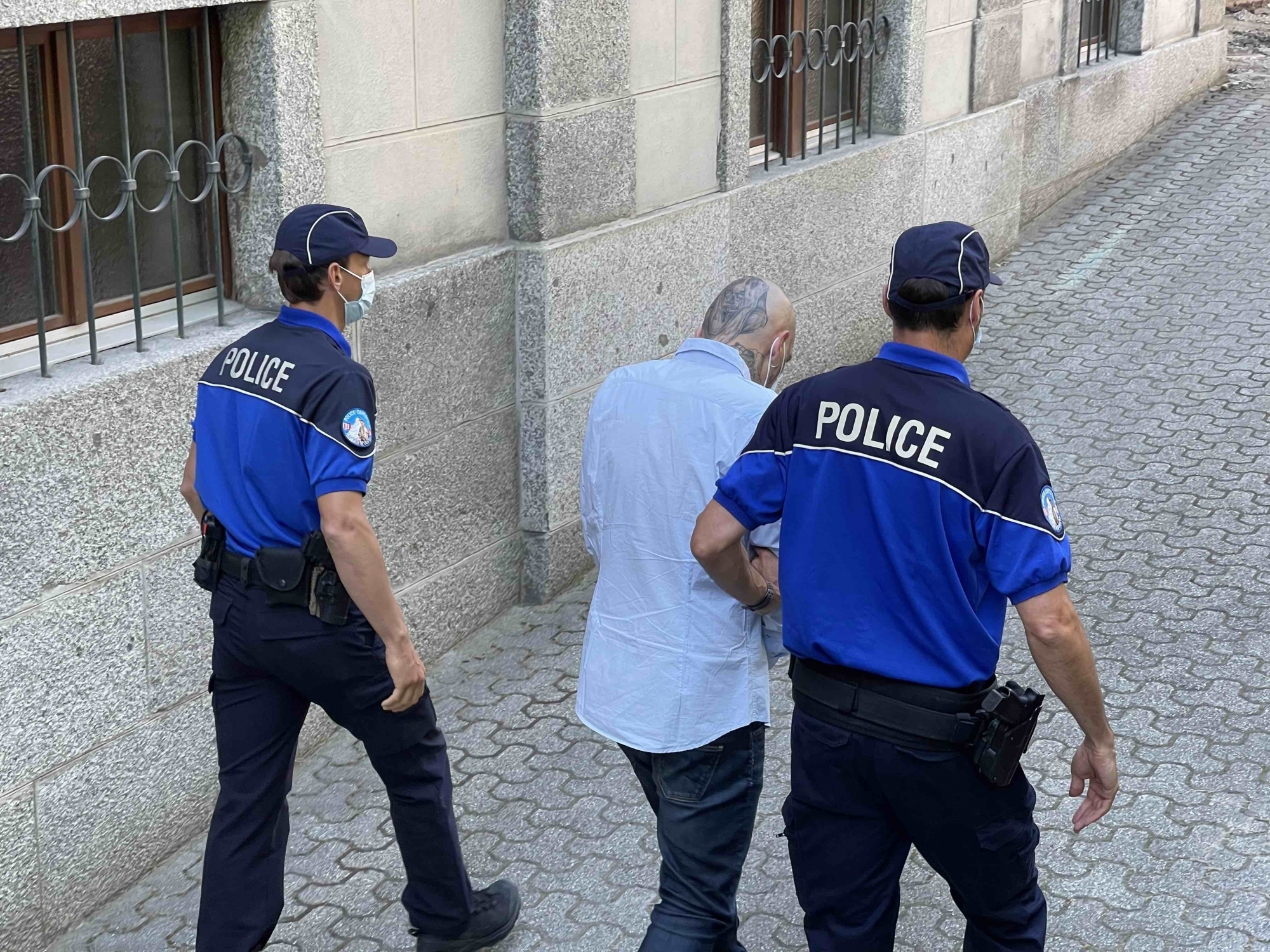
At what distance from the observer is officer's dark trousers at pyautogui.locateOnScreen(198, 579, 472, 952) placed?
360 cm

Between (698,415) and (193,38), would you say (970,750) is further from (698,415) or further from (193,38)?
(193,38)

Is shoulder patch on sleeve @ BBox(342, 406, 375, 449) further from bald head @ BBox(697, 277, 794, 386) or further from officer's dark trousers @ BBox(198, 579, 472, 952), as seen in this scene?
bald head @ BBox(697, 277, 794, 386)

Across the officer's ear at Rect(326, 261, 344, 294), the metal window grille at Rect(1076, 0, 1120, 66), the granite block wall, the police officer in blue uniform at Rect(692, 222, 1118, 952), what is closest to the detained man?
the police officer in blue uniform at Rect(692, 222, 1118, 952)

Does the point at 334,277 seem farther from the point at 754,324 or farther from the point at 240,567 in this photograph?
the point at 754,324

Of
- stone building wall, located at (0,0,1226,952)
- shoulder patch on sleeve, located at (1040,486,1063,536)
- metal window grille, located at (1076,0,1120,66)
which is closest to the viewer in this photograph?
shoulder patch on sleeve, located at (1040,486,1063,536)

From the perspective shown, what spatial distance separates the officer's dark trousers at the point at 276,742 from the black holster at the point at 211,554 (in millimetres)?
36

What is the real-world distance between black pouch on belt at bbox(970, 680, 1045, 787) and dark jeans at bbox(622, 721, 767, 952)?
0.63 metres

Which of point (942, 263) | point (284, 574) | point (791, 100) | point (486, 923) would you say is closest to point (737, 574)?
point (942, 263)

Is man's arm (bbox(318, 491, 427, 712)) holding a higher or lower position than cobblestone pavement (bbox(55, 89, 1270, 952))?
higher

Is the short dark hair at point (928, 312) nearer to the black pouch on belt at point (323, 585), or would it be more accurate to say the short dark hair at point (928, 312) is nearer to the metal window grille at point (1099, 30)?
the black pouch on belt at point (323, 585)

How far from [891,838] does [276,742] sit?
1.49m

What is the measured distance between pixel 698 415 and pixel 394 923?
1.76 m

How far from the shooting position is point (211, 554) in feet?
12.0

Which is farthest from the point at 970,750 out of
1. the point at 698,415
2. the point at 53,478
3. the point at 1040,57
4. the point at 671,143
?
the point at 1040,57
